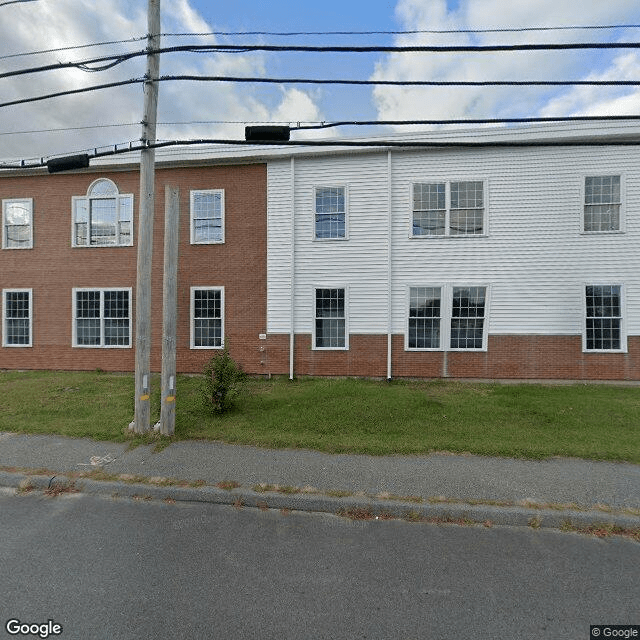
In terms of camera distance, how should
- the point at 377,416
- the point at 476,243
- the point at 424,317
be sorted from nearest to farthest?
the point at 377,416
the point at 476,243
the point at 424,317

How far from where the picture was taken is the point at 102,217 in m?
11.2

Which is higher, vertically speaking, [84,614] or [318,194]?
[318,194]

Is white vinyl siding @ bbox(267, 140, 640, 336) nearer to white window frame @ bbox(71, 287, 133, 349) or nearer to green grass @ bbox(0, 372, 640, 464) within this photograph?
green grass @ bbox(0, 372, 640, 464)

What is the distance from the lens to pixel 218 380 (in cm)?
654

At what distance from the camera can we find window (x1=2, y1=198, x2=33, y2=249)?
1137 centimetres

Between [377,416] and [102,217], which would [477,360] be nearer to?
[377,416]

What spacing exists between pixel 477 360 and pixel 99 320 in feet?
39.2

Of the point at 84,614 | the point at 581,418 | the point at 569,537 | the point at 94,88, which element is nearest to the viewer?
the point at 84,614

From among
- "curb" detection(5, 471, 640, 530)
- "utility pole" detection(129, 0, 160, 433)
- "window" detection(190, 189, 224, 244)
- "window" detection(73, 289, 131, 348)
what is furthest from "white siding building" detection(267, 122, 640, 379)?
"curb" detection(5, 471, 640, 530)

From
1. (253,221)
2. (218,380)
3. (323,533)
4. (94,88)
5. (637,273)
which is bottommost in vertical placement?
(323,533)

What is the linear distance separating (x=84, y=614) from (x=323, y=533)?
6.13 feet

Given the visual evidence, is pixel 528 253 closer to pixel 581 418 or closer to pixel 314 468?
pixel 581 418

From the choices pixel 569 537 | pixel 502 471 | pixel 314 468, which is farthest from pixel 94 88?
pixel 569 537

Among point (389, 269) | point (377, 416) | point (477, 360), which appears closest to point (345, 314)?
point (389, 269)
